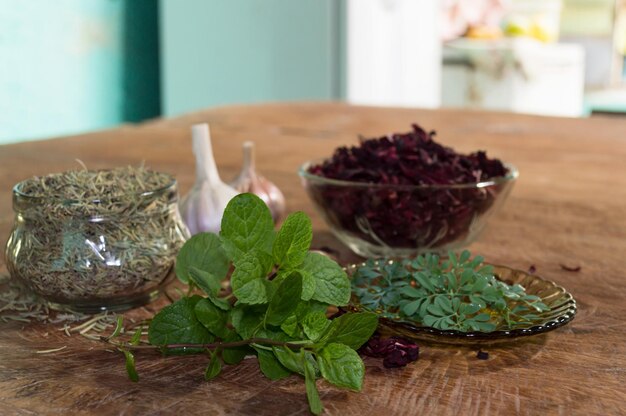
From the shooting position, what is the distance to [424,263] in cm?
76

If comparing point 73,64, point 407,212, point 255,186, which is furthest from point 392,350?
point 73,64

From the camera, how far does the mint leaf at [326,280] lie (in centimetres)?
65

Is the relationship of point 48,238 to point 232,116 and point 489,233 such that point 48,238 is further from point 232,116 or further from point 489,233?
point 232,116

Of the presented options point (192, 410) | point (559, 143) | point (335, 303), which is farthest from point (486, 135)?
point (192, 410)

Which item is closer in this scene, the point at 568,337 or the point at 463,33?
the point at 568,337

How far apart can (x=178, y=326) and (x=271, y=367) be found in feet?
0.27

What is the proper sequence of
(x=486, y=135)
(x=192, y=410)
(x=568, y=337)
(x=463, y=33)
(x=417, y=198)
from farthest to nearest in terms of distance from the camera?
(x=463, y=33) < (x=486, y=135) < (x=417, y=198) < (x=568, y=337) < (x=192, y=410)

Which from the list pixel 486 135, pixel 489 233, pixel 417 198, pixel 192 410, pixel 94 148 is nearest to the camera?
pixel 192 410

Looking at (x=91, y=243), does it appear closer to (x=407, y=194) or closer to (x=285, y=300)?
(x=285, y=300)

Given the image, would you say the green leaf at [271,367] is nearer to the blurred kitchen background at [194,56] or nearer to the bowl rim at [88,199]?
the bowl rim at [88,199]

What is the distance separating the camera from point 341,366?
0.59 meters

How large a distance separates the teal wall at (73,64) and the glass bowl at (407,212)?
254 centimetres

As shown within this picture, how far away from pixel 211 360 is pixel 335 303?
0.33 ft

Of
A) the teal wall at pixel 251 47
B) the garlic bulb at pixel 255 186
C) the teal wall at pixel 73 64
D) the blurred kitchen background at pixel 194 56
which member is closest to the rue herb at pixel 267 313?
the garlic bulb at pixel 255 186
